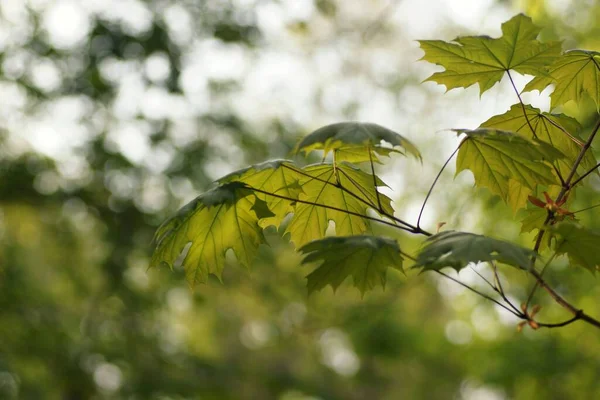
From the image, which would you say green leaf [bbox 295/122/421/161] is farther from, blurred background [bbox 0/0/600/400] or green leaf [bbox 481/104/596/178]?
blurred background [bbox 0/0/600/400]

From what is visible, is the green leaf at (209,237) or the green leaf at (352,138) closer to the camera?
the green leaf at (352,138)

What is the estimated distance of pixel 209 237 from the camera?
178 centimetres

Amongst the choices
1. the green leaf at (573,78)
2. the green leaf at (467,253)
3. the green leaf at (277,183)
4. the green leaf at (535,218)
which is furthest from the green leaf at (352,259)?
the green leaf at (573,78)

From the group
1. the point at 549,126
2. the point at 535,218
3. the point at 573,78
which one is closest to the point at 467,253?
the point at 535,218

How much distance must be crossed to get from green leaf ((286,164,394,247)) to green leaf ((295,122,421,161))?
1.08 feet

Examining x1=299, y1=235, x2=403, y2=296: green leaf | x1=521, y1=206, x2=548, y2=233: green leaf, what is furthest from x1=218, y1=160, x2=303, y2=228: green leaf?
x1=521, y1=206, x2=548, y2=233: green leaf

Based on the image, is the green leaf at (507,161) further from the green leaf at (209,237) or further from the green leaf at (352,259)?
the green leaf at (209,237)

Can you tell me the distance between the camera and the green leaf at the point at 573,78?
1770mm

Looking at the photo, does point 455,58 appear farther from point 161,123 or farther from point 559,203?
point 161,123

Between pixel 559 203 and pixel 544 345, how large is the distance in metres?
6.29

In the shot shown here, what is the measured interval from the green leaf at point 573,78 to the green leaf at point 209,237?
786 mm

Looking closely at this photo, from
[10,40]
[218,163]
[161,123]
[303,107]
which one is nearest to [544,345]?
[218,163]

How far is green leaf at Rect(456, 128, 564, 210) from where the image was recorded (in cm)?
144

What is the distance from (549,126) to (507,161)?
34 cm
